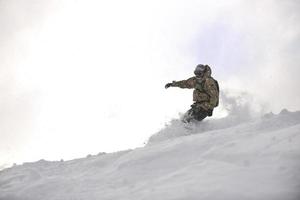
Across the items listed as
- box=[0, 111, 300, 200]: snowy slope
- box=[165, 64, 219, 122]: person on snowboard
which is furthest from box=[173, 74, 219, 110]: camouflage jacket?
box=[0, 111, 300, 200]: snowy slope

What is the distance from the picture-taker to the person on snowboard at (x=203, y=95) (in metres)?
14.0

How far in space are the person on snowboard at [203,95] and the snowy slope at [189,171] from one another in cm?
378

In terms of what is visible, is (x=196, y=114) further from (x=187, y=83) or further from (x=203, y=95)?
(x=187, y=83)

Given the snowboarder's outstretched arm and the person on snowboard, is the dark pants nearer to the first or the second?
the person on snowboard

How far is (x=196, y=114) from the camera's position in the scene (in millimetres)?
14094

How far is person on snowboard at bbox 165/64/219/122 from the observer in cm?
1399

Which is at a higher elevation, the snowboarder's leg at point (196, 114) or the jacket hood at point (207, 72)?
the jacket hood at point (207, 72)

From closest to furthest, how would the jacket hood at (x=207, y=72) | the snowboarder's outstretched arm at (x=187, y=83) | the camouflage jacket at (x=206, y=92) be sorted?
the camouflage jacket at (x=206, y=92) < the jacket hood at (x=207, y=72) < the snowboarder's outstretched arm at (x=187, y=83)

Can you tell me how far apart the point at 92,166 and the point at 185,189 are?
3.66 m

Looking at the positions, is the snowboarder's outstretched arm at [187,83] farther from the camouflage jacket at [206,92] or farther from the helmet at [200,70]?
the helmet at [200,70]

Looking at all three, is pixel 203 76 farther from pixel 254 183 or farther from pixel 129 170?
pixel 254 183

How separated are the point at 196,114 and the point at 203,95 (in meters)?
0.64

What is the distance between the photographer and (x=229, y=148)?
784 cm

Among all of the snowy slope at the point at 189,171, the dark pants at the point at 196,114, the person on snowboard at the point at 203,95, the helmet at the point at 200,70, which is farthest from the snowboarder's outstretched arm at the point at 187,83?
the snowy slope at the point at 189,171
